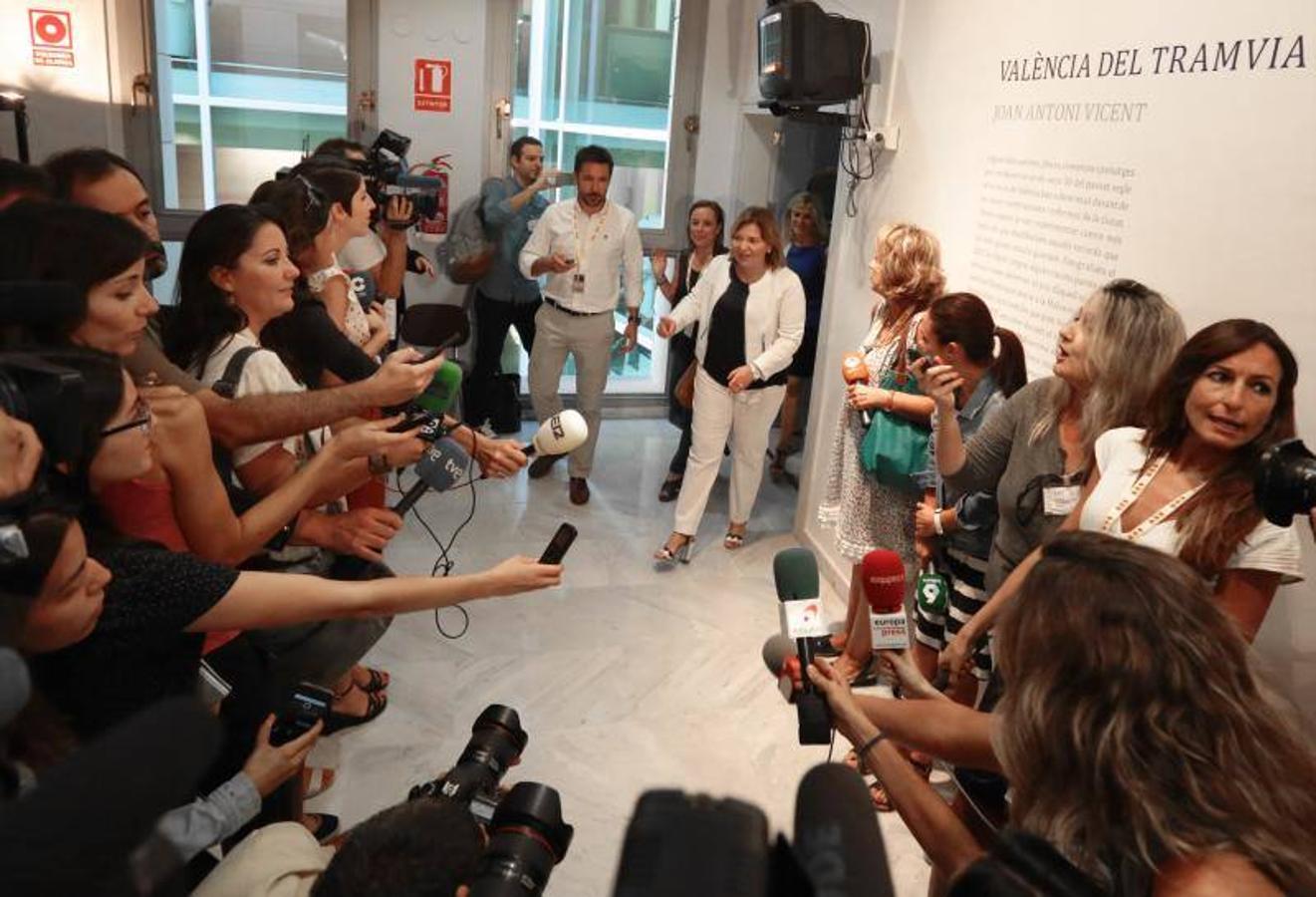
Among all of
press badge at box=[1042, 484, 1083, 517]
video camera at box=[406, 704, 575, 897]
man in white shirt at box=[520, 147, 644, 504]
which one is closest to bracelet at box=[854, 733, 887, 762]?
video camera at box=[406, 704, 575, 897]

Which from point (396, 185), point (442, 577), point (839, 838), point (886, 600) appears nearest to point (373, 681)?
point (442, 577)

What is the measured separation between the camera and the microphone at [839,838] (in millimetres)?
596

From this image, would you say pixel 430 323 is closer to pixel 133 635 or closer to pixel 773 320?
pixel 773 320

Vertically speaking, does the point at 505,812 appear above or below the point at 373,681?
above

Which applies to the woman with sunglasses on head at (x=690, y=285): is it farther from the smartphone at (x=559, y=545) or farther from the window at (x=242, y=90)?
the smartphone at (x=559, y=545)

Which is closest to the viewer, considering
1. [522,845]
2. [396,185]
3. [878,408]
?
[522,845]

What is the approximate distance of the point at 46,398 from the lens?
1445 millimetres

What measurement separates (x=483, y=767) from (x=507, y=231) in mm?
4432

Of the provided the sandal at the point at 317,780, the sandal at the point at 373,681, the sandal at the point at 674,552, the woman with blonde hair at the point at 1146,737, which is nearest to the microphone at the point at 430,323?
the sandal at the point at 674,552

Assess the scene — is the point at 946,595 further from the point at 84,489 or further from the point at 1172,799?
the point at 84,489

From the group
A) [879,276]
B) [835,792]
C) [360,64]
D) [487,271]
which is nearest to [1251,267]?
[879,276]

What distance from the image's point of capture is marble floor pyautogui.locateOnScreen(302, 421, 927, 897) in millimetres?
2955

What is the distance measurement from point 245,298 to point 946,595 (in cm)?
204

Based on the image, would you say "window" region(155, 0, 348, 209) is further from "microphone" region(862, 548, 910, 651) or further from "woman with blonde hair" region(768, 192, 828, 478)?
"microphone" region(862, 548, 910, 651)
